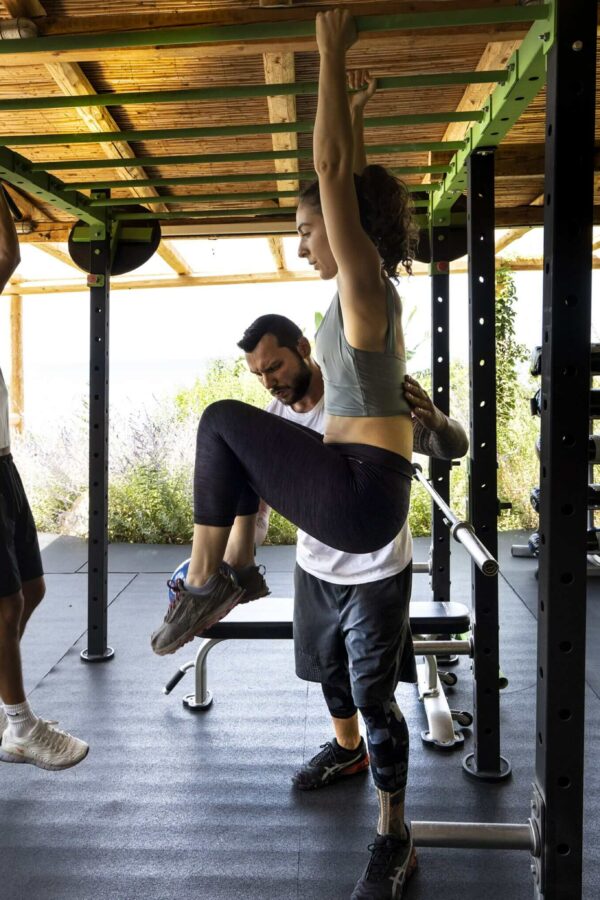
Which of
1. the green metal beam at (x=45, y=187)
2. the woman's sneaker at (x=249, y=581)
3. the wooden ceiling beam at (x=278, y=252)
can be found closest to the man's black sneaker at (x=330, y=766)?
the woman's sneaker at (x=249, y=581)

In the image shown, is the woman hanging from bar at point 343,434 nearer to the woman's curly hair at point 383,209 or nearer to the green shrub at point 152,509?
the woman's curly hair at point 383,209

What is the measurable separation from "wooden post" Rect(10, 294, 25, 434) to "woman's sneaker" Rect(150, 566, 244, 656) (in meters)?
5.84

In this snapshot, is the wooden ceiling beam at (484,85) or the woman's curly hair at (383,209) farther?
the wooden ceiling beam at (484,85)

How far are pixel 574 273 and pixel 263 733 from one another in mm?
2038

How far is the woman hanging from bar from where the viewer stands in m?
1.50

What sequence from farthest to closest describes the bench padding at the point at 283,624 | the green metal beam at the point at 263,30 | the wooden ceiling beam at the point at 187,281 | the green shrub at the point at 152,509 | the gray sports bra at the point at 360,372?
the wooden ceiling beam at the point at 187,281 < the green shrub at the point at 152,509 < the bench padding at the point at 283,624 < the gray sports bra at the point at 360,372 < the green metal beam at the point at 263,30

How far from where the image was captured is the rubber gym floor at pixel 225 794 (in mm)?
1880

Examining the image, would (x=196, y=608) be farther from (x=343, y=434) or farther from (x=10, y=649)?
(x=10, y=649)

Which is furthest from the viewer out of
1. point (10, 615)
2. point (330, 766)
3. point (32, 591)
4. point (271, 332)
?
point (32, 591)

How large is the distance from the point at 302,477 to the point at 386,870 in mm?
1022

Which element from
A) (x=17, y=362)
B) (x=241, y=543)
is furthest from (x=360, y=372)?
(x=17, y=362)

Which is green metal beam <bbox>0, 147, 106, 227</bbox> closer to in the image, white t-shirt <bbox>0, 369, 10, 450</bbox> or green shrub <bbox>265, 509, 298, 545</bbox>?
white t-shirt <bbox>0, 369, 10, 450</bbox>

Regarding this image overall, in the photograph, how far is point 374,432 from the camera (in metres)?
1.56

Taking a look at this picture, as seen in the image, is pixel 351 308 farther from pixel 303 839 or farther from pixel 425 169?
pixel 303 839
